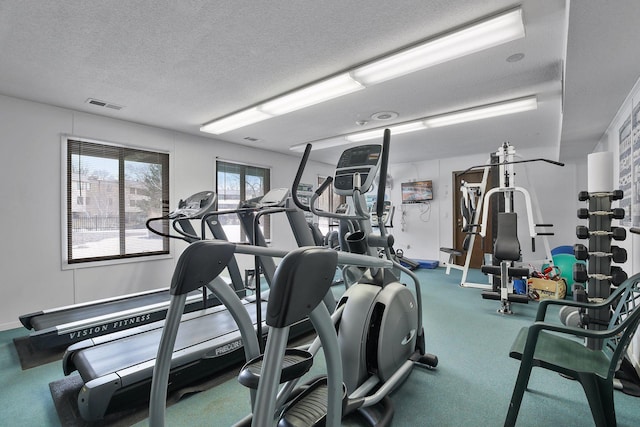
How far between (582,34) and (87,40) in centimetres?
322

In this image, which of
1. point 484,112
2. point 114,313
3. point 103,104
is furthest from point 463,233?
point 103,104

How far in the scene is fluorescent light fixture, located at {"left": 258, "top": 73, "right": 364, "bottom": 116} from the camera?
9.21 ft

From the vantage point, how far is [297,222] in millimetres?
2840

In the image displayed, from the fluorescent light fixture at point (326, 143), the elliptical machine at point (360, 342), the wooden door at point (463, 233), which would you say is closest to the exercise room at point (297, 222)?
the elliptical machine at point (360, 342)

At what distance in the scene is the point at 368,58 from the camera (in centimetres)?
246

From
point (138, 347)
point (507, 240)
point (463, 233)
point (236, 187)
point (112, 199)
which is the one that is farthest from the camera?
point (463, 233)

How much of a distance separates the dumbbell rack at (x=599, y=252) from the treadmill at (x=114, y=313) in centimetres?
318

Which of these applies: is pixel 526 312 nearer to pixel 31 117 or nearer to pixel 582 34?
pixel 582 34

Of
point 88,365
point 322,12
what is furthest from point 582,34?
point 88,365

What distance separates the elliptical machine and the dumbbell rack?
1.28 metres

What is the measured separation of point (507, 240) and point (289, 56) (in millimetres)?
3193

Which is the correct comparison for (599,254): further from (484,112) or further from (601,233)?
(484,112)

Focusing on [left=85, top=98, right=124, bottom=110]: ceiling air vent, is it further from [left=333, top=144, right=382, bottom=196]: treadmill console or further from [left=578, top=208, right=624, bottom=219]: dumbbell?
[left=578, top=208, right=624, bottom=219]: dumbbell

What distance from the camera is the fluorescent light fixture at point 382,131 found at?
4.18m
